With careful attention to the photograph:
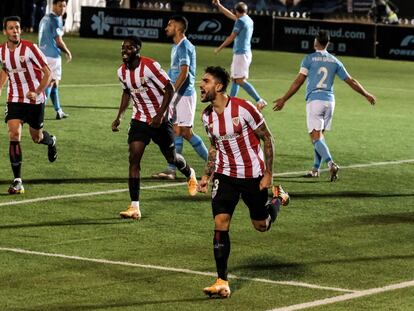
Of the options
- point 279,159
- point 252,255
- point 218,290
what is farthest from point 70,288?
point 279,159

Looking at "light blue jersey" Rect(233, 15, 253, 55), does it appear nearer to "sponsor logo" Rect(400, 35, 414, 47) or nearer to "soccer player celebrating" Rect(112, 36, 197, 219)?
"soccer player celebrating" Rect(112, 36, 197, 219)

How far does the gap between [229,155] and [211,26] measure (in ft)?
119

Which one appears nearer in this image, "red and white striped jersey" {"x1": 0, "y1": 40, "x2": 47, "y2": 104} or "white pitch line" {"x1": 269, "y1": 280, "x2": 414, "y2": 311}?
"white pitch line" {"x1": 269, "y1": 280, "x2": 414, "y2": 311}

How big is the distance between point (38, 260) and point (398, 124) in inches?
615

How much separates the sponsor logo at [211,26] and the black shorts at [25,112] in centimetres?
3059

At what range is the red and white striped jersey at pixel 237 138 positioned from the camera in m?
12.3

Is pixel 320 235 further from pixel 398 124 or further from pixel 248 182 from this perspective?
pixel 398 124

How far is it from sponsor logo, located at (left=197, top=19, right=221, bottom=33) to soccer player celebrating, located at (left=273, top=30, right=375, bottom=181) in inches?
1137

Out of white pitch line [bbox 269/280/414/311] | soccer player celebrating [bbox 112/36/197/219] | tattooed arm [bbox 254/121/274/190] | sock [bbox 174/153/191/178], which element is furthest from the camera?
sock [bbox 174/153/191/178]

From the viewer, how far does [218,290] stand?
38.5ft

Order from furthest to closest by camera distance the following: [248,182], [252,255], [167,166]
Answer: [167,166], [252,255], [248,182]

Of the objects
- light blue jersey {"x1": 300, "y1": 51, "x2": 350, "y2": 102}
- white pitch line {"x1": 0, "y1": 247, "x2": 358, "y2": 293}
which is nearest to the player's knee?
white pitch line {"x1": 0, "y1": 247, "x2": 358, "y2": 293}

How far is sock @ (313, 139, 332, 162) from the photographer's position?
19.5 m

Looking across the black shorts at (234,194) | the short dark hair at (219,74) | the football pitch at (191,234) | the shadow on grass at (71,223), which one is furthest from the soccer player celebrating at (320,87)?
the short dark hair at (219,74)
